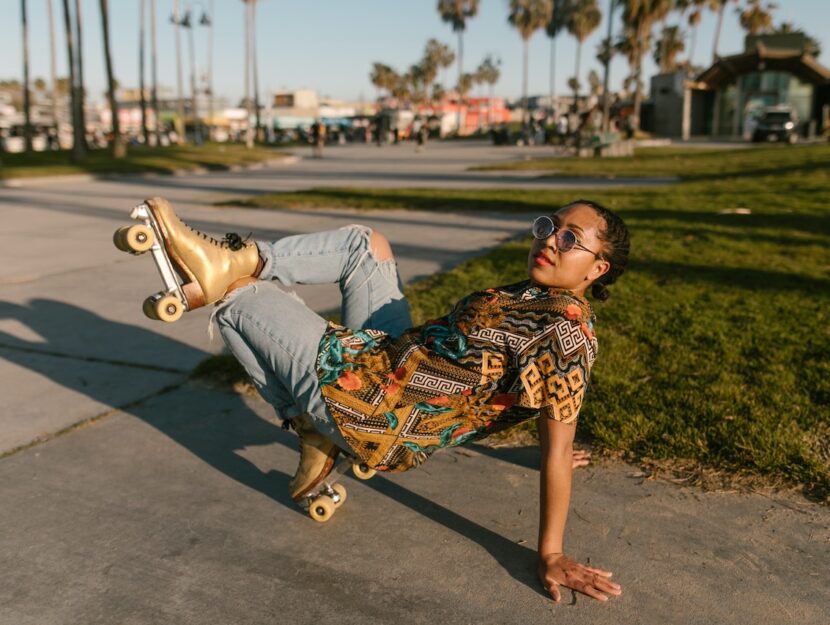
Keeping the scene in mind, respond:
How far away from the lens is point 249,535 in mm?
2516

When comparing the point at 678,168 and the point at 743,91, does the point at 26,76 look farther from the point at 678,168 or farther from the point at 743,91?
the point at 743,91

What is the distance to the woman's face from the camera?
7.73ft

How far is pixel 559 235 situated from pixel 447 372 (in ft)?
1.87

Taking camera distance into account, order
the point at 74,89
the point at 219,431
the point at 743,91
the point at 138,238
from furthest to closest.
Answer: the point at 743,91, the point at 74,89, the point at 219,431, the point at 138,238

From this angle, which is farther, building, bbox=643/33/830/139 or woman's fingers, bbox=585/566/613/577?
building, bbox=643/33/830/139

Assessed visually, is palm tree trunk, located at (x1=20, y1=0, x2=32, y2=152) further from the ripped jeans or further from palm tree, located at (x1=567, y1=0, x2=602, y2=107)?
palm tree, located at (x1=567, y1=0, x2=602, y2=107)

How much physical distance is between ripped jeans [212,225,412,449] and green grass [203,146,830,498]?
1.16m

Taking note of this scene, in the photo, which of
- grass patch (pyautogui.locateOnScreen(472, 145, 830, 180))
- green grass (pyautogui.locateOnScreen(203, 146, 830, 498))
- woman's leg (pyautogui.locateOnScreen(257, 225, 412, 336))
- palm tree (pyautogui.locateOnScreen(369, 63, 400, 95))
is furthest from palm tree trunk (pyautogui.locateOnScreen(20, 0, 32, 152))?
palm tree (pyautogui.locateOnScreen(369, 63, 400, 95))

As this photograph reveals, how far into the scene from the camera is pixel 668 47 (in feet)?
245

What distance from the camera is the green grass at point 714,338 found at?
3043 mm

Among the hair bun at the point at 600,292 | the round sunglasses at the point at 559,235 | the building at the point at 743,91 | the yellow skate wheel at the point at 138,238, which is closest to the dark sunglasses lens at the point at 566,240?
the round sunglasses at the point at 559,235

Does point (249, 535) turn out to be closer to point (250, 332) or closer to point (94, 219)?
point (250, 332)

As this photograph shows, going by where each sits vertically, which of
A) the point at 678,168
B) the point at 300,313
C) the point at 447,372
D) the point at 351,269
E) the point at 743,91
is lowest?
the point at 447,372

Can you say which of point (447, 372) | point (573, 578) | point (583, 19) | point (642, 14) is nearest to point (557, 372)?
point (447, 372)
